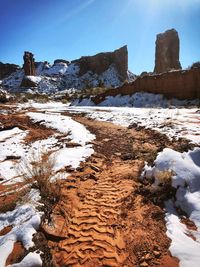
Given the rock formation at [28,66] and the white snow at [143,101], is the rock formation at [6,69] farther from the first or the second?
the white snow at [143,101]

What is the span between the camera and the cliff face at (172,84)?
58.4 feet

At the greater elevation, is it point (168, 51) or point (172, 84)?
point (168, 51)

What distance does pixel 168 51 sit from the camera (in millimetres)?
55688

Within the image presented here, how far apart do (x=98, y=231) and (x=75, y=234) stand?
1.17 ft

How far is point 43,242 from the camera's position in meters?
3.27

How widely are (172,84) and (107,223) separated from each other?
17.8 metres

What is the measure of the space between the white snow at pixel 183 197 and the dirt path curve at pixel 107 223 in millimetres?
154

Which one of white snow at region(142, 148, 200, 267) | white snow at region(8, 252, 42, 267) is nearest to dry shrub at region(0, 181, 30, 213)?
white snow at region(8, 252, 42, 267)

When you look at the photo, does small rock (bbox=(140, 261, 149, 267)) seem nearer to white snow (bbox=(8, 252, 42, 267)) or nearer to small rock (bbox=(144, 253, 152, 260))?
small rock (bbox=(144, 253, 152, 260))

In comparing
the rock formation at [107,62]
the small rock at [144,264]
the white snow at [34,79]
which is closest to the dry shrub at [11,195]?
the small rock at [144,264]

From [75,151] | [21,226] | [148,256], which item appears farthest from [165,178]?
[75,151]

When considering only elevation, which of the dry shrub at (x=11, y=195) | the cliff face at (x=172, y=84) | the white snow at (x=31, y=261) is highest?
the cliff face at (x=172, y=84)

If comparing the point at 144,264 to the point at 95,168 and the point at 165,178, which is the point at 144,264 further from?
the point at 95,168

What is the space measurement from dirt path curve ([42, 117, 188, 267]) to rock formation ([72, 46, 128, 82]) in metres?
95.7
